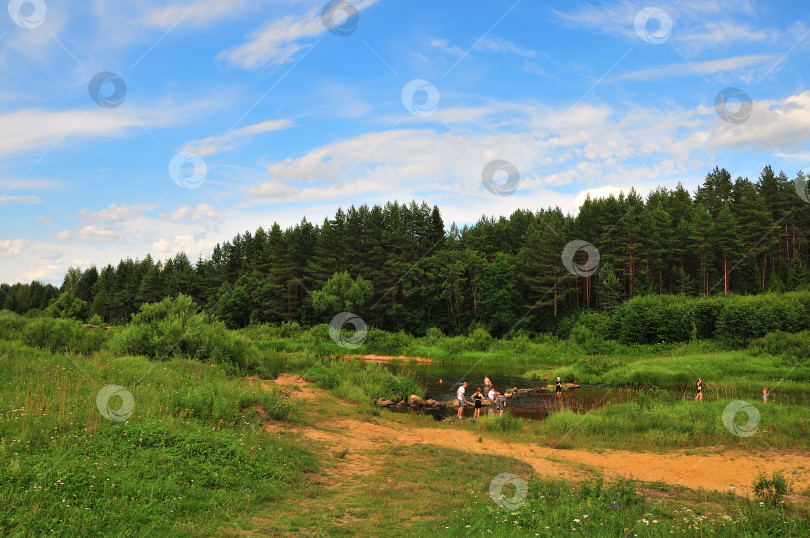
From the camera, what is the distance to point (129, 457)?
10.9 m

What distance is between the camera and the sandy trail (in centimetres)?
1424

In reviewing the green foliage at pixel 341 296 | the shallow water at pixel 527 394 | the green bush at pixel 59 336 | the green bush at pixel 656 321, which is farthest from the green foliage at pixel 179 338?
the green bush at pixel 656 321

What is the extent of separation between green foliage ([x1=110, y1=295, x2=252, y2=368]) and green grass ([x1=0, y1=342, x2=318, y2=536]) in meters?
7.78

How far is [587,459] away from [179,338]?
21.6 metres

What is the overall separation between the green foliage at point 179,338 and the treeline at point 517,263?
107 ft

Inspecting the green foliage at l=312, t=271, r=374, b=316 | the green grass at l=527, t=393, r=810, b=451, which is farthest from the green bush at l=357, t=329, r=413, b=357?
the green grass at l=527, t=393, r=810, b=451

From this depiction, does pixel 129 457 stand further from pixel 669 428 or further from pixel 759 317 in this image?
pixel 759 317

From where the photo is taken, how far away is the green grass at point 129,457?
8.44 m

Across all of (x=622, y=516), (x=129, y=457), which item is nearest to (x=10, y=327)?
(x=129, y=457)

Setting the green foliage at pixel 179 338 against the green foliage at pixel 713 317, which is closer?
the green foliage at pixel 179 338

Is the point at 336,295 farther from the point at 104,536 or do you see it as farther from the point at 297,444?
the point at 104,536

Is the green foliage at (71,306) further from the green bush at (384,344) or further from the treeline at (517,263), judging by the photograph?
the green bush at (384,344)

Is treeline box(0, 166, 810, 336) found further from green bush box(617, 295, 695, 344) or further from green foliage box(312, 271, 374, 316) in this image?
green bush box(617, 295, 695, 344)

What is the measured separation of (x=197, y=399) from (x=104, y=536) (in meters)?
7.79
